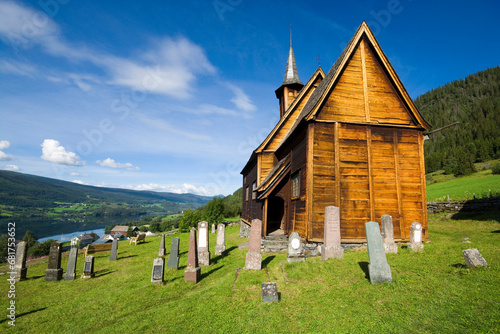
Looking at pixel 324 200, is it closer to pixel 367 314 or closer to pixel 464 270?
pixel 464 270

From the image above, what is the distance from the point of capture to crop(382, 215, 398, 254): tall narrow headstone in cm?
1024

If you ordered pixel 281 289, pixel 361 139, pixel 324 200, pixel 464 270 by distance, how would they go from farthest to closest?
pixel 361 139, pixel 324 200, pixel 281 289, pixel 464 270

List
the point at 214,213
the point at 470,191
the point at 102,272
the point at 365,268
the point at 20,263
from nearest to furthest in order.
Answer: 1. the point at 365,268
2. the point at 20,263
3. the point at 102,272
4. the point at 470,191
5. the point at 214,213

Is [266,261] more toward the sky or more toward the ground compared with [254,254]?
more toward the ground

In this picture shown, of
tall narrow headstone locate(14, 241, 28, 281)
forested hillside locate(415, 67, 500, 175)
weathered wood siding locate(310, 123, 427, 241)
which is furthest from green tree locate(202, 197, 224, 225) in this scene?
forested hillside locate(415, 67, 500, 175)

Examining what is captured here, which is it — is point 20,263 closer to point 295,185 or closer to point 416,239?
point 295,185

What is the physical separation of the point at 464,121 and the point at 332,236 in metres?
159

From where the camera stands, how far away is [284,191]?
14992mm

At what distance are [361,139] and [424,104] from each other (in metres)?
199

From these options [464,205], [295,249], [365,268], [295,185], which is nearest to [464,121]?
[464,205]

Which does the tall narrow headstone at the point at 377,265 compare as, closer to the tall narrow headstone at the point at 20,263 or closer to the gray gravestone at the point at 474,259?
the gray gravestone at the point at 474,259

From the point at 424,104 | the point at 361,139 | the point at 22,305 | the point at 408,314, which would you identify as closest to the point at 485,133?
the point at 424,104

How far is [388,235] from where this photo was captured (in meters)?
10.5

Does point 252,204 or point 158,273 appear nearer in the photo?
point 158,273
